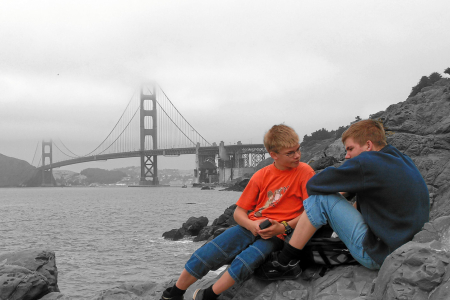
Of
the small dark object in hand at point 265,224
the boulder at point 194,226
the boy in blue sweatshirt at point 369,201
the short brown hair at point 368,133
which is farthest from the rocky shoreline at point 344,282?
the boulder at point 194,226

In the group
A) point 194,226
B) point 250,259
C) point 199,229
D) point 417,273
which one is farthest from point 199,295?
point 199,229

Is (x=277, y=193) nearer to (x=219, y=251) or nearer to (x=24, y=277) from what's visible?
(x=219, y=251)

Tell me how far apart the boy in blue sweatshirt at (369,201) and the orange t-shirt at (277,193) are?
9.6 inches

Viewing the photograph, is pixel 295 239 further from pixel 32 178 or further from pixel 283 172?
pixel 32 178

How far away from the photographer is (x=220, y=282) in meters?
2.31

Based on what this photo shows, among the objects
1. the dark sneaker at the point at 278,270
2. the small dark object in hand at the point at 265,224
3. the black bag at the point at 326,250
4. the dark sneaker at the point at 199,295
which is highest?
the small dark object in hand at the point at 265,224

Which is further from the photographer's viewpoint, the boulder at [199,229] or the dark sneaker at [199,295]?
the boulder at [199,229]

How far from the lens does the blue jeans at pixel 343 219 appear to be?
6.66ft

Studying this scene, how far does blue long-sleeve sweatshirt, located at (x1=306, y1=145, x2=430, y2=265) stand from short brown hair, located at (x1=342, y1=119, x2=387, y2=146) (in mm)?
159

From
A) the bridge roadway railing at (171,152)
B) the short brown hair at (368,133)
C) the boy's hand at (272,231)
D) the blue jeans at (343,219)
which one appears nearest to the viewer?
A: the blue jeans at (343,219)

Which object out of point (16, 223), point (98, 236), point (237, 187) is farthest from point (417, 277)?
point (237, 187)

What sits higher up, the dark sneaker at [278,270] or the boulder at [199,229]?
the dark sneaker at [278,270]

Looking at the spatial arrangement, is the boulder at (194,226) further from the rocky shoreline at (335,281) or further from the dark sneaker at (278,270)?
the dark sneaker at (278,270)

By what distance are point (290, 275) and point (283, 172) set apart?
0.58m
